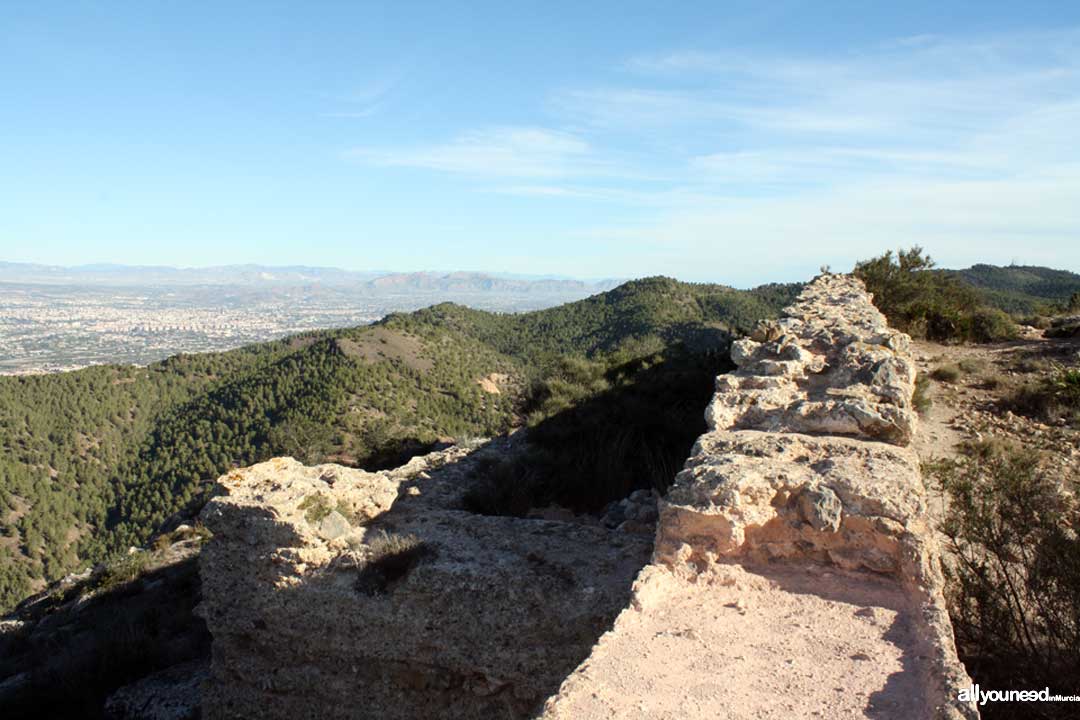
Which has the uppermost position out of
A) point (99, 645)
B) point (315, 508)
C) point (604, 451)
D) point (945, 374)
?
point (945, 374)

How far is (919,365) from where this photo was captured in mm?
12188

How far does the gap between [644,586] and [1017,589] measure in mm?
3271

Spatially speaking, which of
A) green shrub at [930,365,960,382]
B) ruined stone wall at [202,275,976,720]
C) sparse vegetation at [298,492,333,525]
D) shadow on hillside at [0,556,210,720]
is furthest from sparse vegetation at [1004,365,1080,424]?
shadow on hillside at [0,556,210,720]

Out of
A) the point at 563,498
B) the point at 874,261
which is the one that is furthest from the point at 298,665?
the point at 874,261

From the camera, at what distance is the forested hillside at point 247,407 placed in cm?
3073

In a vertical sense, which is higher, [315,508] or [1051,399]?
[1051,399]

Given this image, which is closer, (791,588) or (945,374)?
(791,588)

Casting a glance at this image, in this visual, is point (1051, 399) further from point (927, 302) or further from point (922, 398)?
point (927, 302)

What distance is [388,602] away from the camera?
4730 millimetres

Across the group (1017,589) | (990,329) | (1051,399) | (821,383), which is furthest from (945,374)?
(1017,589)

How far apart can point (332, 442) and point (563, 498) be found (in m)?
23.6

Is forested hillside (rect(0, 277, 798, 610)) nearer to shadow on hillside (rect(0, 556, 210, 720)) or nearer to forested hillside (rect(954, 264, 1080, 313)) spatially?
shadow on hillside (rect(0, 556, 210, 720))

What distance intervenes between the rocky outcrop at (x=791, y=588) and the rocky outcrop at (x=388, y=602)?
1.11 meters

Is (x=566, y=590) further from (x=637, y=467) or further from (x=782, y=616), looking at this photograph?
(x=637, y=467)
